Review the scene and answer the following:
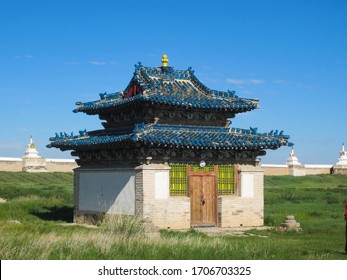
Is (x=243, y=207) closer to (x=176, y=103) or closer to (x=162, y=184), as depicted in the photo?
(x=162, y=184)

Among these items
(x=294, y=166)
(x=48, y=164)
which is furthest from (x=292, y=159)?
(x=48, y=164)

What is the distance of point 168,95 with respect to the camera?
83.0 feet

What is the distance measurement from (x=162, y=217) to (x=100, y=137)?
17.0 ft

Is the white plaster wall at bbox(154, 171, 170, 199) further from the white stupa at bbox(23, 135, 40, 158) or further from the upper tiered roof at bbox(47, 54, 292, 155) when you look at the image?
the white stupa at bbox(23, 135, 40, 158)

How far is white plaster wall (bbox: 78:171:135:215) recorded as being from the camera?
25.0 metres

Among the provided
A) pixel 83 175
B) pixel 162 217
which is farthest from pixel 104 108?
pixel 162 217

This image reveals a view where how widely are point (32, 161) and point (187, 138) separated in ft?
175

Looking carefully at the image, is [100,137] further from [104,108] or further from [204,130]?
[204,130]

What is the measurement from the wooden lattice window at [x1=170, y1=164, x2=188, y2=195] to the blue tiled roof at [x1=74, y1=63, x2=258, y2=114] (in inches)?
100.0

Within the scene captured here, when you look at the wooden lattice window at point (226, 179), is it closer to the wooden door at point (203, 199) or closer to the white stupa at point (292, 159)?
the wooden door at point (203, 199)

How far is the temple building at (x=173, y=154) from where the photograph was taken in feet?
79.9

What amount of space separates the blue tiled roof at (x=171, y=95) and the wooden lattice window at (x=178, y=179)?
8.33 feet

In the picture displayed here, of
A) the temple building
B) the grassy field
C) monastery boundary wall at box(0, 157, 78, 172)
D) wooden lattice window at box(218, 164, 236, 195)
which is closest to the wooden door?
the temple building

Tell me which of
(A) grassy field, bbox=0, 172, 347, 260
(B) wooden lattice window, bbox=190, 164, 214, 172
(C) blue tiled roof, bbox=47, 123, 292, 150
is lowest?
(A) grassy field, bbox=0, 172, 347, 260
